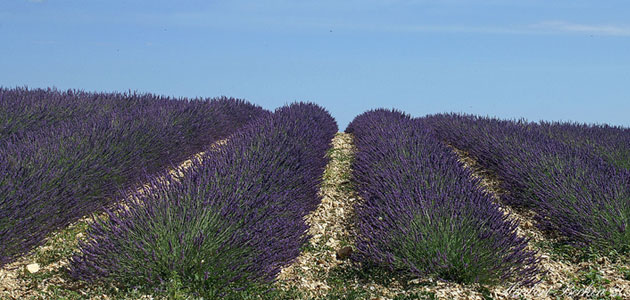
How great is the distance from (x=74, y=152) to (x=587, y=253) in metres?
4.67

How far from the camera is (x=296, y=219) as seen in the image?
424cm

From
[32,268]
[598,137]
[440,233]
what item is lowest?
[440,233]

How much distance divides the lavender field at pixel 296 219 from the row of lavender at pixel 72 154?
0.02 meters

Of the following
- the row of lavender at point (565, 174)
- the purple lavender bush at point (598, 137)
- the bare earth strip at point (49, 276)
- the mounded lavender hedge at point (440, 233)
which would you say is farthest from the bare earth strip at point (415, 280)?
the purple lavender bush at point (598, 137)

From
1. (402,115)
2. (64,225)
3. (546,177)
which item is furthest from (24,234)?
(402,115)

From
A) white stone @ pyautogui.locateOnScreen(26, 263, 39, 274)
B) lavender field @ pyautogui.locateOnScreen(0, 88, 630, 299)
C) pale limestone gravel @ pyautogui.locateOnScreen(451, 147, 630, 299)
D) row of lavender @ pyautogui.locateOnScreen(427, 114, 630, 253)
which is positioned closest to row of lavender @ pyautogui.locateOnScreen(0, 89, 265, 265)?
lavender field @ pyautogui.locateOnScreen(0, 88, 630, 299)

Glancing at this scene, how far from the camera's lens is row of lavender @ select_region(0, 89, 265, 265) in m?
4.22

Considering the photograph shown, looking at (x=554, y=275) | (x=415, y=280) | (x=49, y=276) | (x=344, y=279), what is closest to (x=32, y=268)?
(x=49, y=276)

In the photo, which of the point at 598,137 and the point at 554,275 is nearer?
the point at 554,275

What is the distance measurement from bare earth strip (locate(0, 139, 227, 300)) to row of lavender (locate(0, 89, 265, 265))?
0.09 metres

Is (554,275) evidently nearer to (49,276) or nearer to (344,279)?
(344,279)

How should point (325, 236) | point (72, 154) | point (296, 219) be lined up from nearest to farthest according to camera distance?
1. point (296, 219)
2. point (325, 236)
3. point (72, 154)

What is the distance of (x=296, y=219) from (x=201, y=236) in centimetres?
116

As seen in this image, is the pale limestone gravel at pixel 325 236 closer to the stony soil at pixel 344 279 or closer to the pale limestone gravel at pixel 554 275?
the stony soil at pixel 344 279
